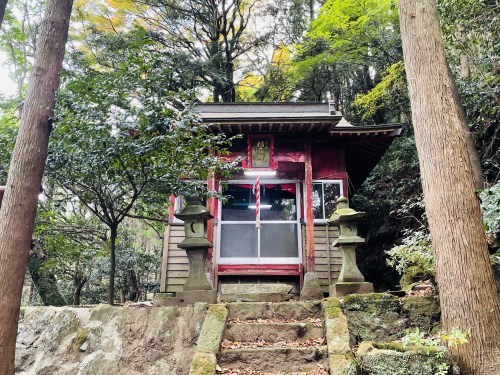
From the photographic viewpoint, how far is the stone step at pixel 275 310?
5.16 meters

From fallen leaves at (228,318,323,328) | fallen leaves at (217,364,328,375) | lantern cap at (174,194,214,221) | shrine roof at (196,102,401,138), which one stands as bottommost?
fallen leaves at (217,364,328,375)

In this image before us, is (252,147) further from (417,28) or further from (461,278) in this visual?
(461,278)

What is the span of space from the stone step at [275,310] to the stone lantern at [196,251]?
591 mm

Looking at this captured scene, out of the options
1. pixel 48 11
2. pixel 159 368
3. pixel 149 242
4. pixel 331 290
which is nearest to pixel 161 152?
pixel 48 11

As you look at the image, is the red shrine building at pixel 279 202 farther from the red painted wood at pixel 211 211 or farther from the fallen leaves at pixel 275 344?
the fallen leaves at pixel 275 344

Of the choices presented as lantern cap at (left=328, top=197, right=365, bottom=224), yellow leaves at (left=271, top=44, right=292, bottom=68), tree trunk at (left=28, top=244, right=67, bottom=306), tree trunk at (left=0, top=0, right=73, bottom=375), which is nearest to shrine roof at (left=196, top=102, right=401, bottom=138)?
lantern cap at (left=328, top=197, right=365, bottom=224)

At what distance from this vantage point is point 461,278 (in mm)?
3471

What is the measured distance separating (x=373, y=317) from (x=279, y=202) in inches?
200

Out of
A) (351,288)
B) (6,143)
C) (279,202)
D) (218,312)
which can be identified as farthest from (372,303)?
(6,143)

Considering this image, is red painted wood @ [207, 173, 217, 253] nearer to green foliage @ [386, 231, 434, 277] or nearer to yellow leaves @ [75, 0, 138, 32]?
green foliage @ [386, 231, 434, 277]

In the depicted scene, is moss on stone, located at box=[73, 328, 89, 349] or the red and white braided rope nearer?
moss on stone, located at box=[73, 328, 89, 349]

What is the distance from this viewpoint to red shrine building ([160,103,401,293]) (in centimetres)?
854

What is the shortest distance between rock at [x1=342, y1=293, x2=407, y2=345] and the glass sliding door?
415cm

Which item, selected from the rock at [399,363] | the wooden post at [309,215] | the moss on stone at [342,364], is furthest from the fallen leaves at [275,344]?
the wooden post at [309,215]
